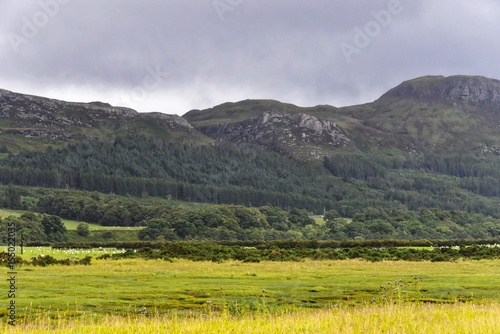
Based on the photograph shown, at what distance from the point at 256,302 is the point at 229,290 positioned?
1944 cm

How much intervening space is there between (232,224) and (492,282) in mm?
132176

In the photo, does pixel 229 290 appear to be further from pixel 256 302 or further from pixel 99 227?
pixel 99 227

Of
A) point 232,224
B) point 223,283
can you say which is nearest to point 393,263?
point 223,283

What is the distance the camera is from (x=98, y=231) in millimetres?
171750

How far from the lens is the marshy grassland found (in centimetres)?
1708

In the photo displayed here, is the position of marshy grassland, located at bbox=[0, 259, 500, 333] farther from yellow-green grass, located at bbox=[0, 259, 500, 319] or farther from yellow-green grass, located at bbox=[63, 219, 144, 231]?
yellow-green grass, located at bbox=[63, 219, 144, 231]

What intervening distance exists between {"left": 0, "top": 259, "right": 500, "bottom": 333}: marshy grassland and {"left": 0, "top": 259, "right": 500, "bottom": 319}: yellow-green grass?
0.07m

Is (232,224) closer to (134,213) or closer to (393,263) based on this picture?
(134,213)

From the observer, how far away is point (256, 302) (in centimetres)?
2333

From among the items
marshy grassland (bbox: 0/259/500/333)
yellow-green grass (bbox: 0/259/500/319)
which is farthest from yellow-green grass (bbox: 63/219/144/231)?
yellow-green grass (bbox: 0/259/500/319)

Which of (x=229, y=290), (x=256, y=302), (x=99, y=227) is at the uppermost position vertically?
(x=99, y=227)

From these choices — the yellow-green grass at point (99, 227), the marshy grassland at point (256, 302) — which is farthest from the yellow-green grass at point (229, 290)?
the yellow-green grass at point (99, 227)

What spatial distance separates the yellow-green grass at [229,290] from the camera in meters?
32.7

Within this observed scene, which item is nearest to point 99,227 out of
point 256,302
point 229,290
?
point 229,290
